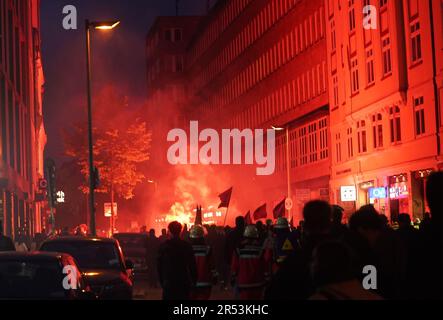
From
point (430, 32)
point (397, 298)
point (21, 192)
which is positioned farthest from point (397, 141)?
point (397, 298)

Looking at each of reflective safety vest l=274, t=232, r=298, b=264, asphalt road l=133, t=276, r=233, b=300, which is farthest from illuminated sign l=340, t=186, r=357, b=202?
→ reflective safety vest l=274, t=232, r=298, b=264

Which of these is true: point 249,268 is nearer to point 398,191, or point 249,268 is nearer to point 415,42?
point 415,42

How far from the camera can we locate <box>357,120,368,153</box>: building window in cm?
5244

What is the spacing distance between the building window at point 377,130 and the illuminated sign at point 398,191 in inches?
117

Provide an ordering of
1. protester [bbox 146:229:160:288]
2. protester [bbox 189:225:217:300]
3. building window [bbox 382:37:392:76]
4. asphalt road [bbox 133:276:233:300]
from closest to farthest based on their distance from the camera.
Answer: protester [bbox 189:225:217:300], asphalt road [bbox 133:276:233:300], protester [bbox 146:229:160:288], building window [bbox 382:37:392:76]

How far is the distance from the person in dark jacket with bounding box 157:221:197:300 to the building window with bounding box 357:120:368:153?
3875 cm

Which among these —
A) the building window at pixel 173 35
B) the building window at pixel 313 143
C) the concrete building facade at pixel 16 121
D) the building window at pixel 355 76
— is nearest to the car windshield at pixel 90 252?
the concrete building facade at pixel 16 121

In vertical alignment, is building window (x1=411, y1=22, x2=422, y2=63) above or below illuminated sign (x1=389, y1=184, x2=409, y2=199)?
above

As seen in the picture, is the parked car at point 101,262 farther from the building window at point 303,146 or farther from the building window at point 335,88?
the building window at point 303,146

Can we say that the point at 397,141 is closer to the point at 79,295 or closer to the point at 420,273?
the point at 79,295

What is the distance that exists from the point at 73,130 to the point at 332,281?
233 feet

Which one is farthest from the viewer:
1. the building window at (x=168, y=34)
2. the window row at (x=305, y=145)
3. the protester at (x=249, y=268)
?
the building window at (x=168, y=34)

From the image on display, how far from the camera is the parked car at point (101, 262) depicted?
17203 millimetres

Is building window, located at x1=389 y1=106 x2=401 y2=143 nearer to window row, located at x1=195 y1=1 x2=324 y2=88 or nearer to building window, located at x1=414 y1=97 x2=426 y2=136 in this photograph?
building window, located at x1=414 y1=97 x2=426 y2=136
